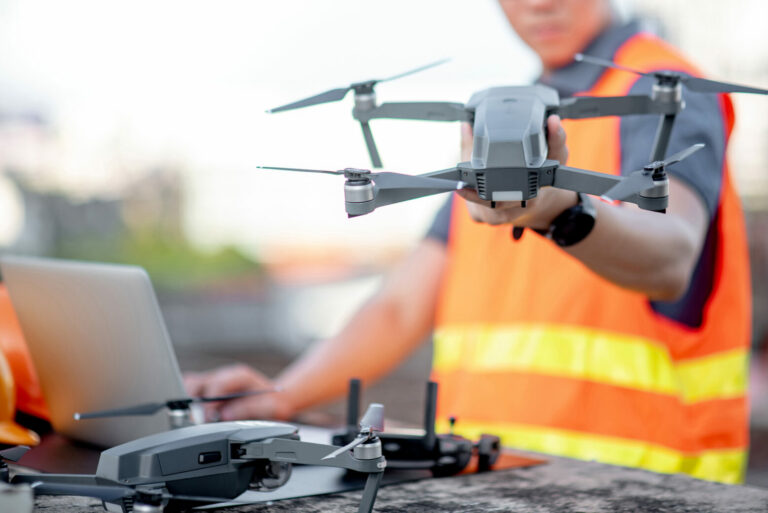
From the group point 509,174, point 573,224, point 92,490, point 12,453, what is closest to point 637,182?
point 509,174

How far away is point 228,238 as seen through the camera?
11.5m

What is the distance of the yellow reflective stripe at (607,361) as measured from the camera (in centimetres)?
175

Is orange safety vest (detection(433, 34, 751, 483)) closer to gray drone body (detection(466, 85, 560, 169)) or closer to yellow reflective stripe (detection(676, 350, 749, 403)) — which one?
yellow reflective stripe (detection(676, 350, 749, 403))

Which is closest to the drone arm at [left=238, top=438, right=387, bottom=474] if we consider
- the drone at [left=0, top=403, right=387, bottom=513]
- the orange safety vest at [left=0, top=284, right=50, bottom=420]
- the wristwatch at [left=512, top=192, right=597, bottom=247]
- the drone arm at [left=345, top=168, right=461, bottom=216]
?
the drone at [left=0, top=403, right=387, bottom=513]

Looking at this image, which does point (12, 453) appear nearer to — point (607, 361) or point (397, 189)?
point (397, 189)

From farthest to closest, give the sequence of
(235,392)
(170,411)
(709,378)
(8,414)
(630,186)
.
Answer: (709,378) < (235,392) < (8,414) < (170,411) < (630,186)

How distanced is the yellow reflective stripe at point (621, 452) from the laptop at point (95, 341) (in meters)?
0.73

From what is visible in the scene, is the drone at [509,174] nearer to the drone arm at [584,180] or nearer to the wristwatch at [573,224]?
the drone arm at [584,180]

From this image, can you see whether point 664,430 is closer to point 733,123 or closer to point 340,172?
point 733,123

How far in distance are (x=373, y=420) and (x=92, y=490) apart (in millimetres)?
285

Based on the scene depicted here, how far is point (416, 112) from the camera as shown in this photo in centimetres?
113

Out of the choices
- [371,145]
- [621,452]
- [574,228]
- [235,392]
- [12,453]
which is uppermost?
[371,145]

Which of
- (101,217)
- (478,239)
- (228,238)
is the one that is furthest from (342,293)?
(478,239)

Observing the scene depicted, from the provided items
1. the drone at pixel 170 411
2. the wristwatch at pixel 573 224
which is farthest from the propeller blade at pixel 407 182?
the drone at pixel 170 411
